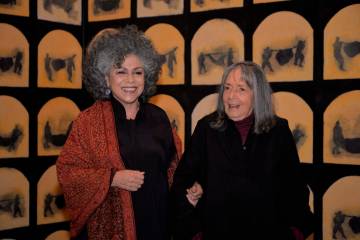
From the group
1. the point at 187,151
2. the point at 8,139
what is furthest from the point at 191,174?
the point at 8,139

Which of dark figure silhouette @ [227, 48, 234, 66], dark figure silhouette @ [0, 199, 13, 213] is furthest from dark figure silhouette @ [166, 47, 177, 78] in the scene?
dark figure silhouette @ [0, 199, 13, 213]

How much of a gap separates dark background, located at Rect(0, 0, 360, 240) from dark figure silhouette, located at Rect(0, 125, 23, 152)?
0.08 meters

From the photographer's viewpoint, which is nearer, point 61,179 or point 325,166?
point 61,179

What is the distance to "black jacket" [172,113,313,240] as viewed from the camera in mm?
1871

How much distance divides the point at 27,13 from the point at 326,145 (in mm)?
1911

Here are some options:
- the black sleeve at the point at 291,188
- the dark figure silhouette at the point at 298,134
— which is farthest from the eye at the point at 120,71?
the dark figure silhouette at the point at 298,134

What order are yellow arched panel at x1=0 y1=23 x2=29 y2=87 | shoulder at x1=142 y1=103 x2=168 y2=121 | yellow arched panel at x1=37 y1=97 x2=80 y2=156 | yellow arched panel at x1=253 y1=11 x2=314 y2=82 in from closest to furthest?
shoulder at x1=142 y1=103 x2=168 y2=121 → yellow arched panel at x1=253 y1=11 x2=314 y2=82 → yellow arched panel at x1=0 y1=23 x2=29 y2=87 → yellow arched panel at x1=37 y1=97 x2=80 y2=156

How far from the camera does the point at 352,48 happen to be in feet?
7.59

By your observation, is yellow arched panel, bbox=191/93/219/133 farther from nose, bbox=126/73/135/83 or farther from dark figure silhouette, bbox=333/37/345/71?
nose, bbox=126/73/135/83

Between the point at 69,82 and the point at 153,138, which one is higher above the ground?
the point at 69,82

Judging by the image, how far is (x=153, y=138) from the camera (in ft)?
6.72

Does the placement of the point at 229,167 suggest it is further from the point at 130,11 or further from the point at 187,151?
the point at 130,11

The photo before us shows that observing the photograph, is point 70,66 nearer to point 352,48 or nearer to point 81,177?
point 81,177

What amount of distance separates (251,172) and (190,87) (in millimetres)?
1079
